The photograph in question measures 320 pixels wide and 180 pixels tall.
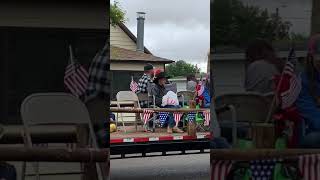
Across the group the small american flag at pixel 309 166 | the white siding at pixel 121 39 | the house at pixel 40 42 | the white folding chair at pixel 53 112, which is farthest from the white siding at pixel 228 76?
the white siding at pixel 121 39

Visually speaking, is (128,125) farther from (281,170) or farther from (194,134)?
(281,170)

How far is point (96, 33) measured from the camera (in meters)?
3.64

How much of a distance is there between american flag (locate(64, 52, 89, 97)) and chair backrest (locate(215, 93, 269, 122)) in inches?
35.0

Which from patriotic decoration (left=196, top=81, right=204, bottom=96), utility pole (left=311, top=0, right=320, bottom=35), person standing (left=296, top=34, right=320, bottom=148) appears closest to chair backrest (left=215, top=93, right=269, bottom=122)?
person standing (left=296, top=34, right=320, bottom=148)

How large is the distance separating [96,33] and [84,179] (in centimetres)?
96

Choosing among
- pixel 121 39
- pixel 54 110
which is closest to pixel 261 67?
pixel 54 110

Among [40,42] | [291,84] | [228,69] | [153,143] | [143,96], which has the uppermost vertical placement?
[40,42]

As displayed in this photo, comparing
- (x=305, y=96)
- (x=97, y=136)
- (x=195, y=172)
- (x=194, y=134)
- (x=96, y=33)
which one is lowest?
(x=195, y=172)

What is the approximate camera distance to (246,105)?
3.83m

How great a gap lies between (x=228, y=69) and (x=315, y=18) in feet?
2.29

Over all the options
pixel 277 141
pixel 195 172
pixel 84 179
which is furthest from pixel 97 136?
pixel 195 172

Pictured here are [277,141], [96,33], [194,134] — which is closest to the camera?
[96,33]

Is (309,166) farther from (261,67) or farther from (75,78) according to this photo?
(75,78)

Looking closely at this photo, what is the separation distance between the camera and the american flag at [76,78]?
12.0ft
